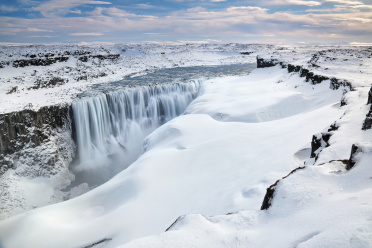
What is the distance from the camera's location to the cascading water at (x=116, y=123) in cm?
1714

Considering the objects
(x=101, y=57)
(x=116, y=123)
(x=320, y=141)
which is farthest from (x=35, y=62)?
(x=320, y=141)

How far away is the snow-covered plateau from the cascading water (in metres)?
0.09

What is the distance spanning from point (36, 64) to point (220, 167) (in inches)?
1257

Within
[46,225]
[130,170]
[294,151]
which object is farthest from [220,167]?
[46,225]

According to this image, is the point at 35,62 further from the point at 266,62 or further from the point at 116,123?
the point at 266,62

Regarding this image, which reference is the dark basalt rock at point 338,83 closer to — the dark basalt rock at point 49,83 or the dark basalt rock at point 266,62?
the dark basalt rock at point 266,62

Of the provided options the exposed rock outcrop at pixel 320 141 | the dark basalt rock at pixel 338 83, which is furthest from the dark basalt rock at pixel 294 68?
the exposed rock outcrop at pixel 320 141

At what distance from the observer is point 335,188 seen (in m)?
3.32

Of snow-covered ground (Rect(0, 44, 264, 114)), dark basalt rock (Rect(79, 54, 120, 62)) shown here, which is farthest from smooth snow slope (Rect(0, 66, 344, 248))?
dark basalt rock (Rect(79, 54, 120, 62))

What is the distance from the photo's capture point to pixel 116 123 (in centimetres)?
2008

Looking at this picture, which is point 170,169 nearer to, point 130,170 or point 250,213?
point 130,170

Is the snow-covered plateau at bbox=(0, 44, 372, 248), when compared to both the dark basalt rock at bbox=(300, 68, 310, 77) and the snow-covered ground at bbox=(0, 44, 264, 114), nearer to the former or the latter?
the dark basalt rock at bbox=(300, 68, 310, 77)

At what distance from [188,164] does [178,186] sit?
4.00ft

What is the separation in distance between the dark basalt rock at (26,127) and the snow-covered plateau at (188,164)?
7 cm
